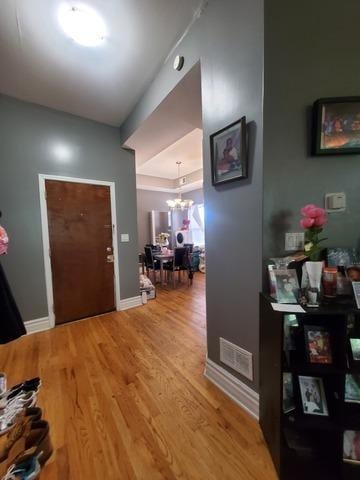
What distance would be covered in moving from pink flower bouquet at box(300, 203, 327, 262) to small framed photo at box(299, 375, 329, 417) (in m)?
0.64

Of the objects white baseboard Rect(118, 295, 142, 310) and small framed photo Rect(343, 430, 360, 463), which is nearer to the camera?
small framed photo Rect(343, 430, 360, 463)

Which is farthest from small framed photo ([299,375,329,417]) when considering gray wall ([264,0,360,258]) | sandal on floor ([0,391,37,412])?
sandal on floor ([0,391,37,412])

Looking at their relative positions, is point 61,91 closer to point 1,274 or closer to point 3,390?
point 1,274

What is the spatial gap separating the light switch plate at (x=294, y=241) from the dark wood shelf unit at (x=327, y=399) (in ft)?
1.16

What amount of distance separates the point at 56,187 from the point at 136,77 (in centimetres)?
169

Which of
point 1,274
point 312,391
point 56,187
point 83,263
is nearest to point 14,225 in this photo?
point 56,187

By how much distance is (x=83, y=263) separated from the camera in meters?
2.96

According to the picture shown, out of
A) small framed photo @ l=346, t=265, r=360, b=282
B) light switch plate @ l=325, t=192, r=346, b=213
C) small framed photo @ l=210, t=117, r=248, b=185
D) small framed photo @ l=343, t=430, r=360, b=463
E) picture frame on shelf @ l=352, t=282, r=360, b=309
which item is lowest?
small framed photo @ l=343, t=430, r=360, b=463

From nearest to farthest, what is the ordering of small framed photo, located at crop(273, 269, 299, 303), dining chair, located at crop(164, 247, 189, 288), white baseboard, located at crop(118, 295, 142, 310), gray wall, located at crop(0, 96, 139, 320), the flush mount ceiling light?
small framed photo, located at crop(273, 269, 299, 303)
the flush mount ceiling light
gray wall, located at crop(0, 96, 139, 320)
white baseboard, located at crop(118, 295, 142, 310)
dining chair, located at crop(164, 247, 189, 288)

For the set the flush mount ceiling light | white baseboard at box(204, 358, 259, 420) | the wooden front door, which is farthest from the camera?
the wooden front door

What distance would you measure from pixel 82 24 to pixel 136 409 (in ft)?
9.67

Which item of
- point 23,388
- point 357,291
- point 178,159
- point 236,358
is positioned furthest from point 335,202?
point 178,159

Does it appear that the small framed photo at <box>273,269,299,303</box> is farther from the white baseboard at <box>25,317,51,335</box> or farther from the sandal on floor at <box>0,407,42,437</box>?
the white baseboard at <box>25,317,51,335</box>

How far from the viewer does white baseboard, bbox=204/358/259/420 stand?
1349mm
